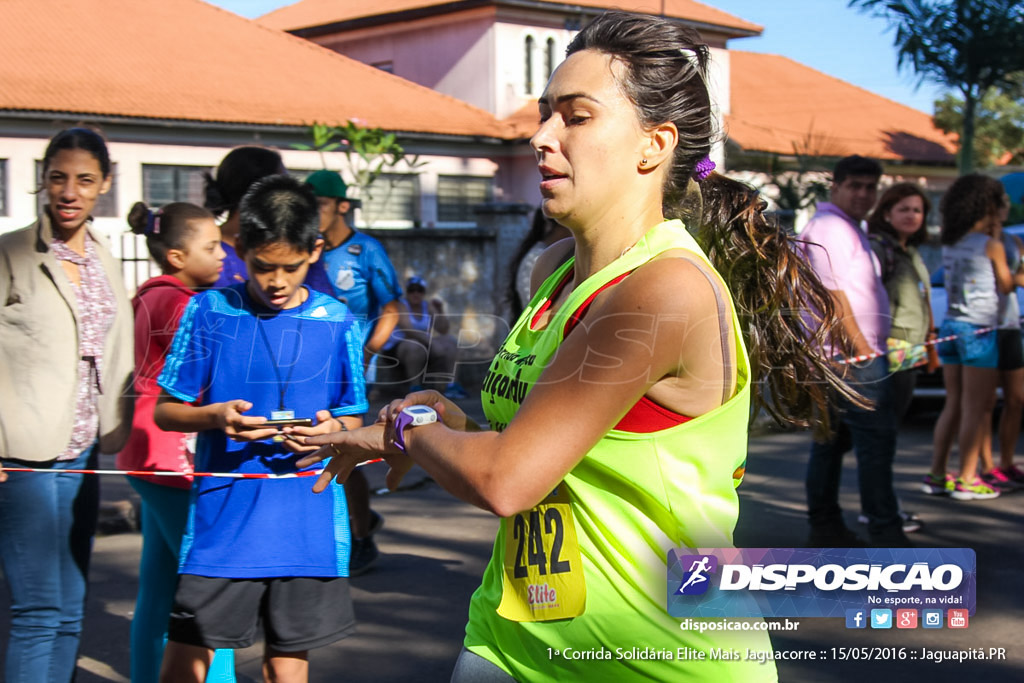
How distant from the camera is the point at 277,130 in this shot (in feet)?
71.2

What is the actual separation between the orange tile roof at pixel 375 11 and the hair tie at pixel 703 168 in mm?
25224

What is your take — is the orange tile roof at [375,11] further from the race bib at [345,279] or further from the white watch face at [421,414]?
the white watch face at [421,414]

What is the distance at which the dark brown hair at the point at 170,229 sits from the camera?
420 cm

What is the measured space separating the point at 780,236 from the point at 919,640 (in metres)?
2.94

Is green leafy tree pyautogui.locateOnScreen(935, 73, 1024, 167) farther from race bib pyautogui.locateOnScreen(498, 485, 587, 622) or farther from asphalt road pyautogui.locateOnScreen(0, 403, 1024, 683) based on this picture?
race bib pyautogui.locateOnScreen(498, 485, 587, 622)

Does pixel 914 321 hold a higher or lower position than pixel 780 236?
lower

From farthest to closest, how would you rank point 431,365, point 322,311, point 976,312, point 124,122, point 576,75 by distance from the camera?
1. point 124,122
2. point 431,365
3. point 976,312
4. point 322,311
5. point 576,75

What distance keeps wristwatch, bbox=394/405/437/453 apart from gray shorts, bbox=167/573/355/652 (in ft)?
4.52

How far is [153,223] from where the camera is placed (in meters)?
4.35

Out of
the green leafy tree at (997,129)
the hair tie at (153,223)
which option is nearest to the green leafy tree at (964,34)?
the green leafy tree at (997,129)

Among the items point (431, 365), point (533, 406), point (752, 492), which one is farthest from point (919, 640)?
point (431, 365)

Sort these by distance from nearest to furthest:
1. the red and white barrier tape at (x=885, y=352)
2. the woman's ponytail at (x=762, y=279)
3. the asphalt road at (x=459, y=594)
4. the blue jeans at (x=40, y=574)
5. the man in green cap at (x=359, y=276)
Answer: the woman's ponytail at (x=762, y=279) < the blue jeans at (x=40, y=574) < the asphalt road at (x=459, y=594) < the red and white barrier tape at (x=885, y=352) < the man in green cap at (x=359, y=276)

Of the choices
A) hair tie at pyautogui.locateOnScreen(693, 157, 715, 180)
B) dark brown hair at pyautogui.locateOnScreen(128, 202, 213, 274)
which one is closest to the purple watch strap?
hair tie at pyautogui.locateOnScreen(693, 157, 715, 180)

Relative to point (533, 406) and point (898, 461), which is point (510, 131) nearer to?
point (898, 461)
